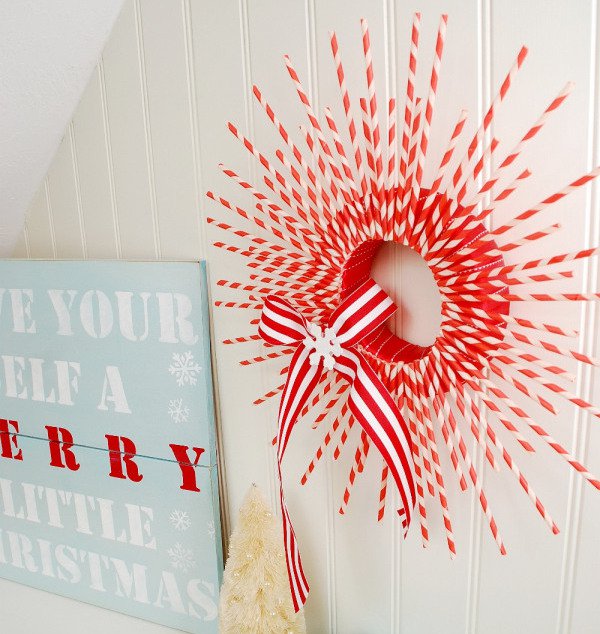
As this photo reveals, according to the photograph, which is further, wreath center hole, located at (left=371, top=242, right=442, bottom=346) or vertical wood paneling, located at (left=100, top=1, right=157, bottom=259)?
vertical wood paneling, located at (left=100, top=1, right=157, bottom=259)

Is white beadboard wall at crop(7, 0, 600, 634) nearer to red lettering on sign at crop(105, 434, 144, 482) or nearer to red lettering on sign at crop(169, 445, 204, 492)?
red lettering on sign at crop(169, 445, 204, 492)

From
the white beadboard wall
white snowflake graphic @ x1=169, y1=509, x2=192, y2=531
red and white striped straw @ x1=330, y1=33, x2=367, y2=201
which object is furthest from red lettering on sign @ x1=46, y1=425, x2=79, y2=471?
red and white striped straw @ x1=330, y1=33, x2=367, y2=201

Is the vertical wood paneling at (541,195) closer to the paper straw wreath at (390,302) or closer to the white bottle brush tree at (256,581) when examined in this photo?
the paper straw wreath at (390,302)

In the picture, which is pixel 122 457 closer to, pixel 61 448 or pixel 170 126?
pixel 61 448

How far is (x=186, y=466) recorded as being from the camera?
111 centimetres

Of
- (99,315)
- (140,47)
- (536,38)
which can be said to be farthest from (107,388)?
(536,38)

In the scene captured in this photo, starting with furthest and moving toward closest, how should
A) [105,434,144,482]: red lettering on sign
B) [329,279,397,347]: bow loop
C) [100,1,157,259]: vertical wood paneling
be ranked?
1. [105,434,144,482]: red lettering on sign
2. [100,1,157,259]: vertical wood paneling
3. [329,279,397,347]: bow loop

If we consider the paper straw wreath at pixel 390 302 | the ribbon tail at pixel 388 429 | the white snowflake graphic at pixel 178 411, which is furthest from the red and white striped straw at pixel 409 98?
the white snowflake graphic at pixel 178 411

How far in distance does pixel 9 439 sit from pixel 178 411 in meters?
0.47

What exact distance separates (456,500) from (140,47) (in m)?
0.88

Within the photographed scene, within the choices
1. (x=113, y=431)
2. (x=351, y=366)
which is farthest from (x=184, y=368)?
(x=351, y=366)

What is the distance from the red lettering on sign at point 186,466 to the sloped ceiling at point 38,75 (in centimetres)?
58

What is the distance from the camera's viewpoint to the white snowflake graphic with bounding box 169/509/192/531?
1.14 m

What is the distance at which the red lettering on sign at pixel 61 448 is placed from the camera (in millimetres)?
1241
